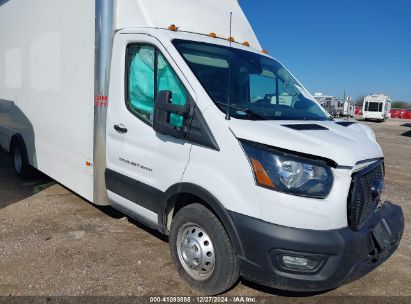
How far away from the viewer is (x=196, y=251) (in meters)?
3.37

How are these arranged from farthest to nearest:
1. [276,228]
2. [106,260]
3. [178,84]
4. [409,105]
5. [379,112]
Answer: [409,105] → [379,112] → [106,260] → [178,84] → [276,228]

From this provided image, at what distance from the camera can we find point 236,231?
2967 mm

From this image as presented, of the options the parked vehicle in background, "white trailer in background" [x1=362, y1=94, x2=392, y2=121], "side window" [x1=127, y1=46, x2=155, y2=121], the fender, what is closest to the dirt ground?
the fender

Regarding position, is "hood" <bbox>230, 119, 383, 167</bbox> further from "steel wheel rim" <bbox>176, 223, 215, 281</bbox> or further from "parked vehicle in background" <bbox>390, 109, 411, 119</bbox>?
"parked vehicle in background" <bbox>390, 109, 411, 119</bbox>

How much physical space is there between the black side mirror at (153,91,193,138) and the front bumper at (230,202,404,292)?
894 millimetres

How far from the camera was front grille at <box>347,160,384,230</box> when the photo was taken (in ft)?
9.39

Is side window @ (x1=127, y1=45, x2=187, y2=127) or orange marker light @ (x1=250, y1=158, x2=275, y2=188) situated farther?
side window @ (x1=127, y1=45, x2=187, y2=127)

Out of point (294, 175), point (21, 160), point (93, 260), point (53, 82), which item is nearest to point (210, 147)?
point (294, 175)

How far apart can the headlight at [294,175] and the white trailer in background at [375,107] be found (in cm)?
4663

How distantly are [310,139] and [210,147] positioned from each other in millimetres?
800

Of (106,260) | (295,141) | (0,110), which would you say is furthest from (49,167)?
(295,141)

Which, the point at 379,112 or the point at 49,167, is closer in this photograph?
the point at 49,167

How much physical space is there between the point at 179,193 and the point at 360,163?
155cm

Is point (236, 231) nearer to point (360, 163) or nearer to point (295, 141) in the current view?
point (295, 141)
